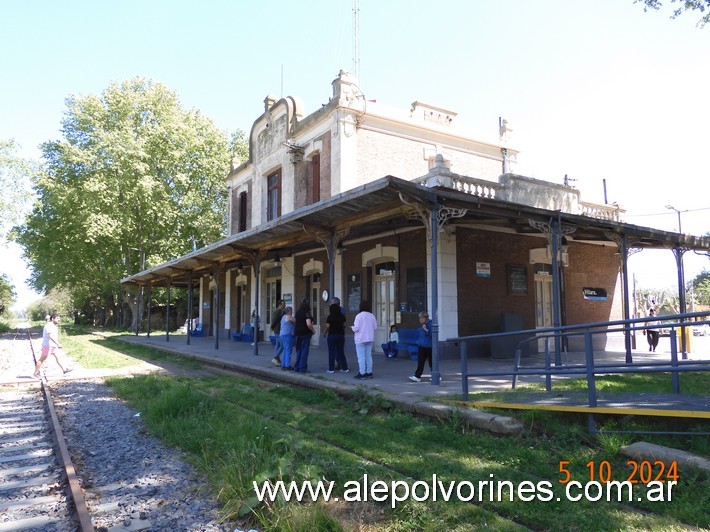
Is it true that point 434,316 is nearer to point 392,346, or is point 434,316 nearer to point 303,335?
point 303,335

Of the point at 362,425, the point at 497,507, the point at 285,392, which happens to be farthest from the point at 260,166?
the point at 497,507

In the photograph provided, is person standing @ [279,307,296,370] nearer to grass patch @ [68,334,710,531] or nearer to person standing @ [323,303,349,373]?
person standing @ [323,303,349,373]

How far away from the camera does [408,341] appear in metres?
13.3

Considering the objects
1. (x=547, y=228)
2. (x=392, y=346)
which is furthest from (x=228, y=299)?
(x=547, y=228)

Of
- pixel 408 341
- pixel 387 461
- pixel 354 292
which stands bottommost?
pixel 387 461

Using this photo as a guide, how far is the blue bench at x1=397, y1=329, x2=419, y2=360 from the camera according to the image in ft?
42.4

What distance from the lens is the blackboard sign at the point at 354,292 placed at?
1570cm

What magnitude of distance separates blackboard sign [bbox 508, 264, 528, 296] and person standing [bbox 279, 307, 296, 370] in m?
6.67

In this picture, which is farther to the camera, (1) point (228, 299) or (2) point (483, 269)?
(1) point (228, 299)

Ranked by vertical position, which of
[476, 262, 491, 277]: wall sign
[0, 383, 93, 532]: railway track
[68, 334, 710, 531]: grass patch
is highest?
[476, 262, 491, 277]: wall sign

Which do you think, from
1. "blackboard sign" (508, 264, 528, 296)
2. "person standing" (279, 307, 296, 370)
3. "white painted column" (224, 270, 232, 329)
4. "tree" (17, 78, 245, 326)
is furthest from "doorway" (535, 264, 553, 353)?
"tree" (17, 78, 245, 326)

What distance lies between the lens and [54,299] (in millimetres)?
78062

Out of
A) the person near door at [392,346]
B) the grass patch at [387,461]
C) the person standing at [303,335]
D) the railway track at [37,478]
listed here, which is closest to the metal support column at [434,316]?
the grass patch at [387,461]

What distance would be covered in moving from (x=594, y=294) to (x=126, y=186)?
28802 mm
